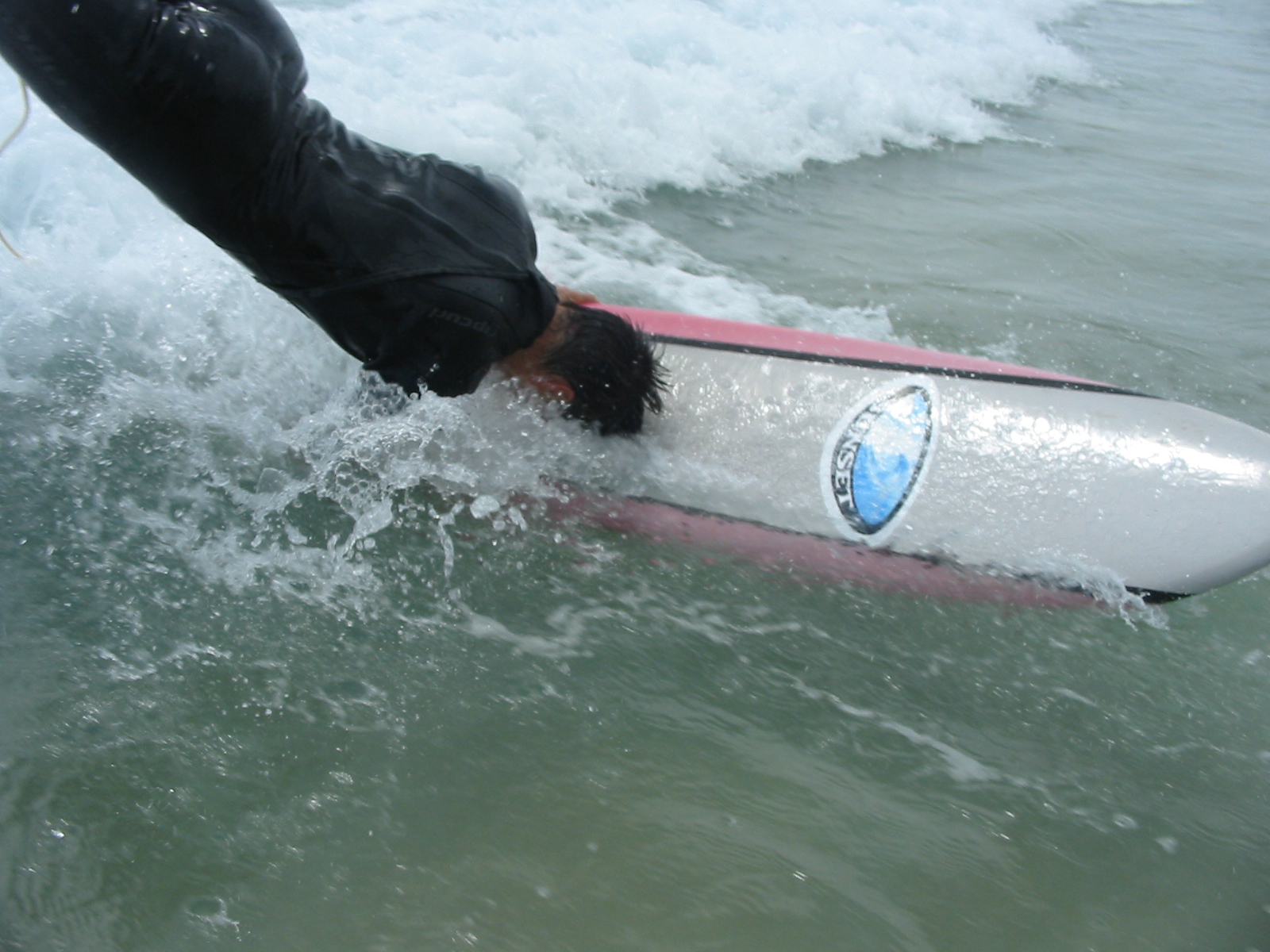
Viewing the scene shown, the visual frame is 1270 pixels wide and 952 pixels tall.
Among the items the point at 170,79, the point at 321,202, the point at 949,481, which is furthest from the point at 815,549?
the point at 170,79

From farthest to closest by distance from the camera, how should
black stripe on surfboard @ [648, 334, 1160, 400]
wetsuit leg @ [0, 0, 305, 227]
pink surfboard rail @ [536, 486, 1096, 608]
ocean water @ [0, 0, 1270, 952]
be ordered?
black stripe on surfboard @ [648, 334, 1160, 400]
pink surfboard rail @ [536, 486, 1096, 608]
wetsuit leg @ [0, 0, 305, 227]
ocean water @ [0, 0, 1270, 952]

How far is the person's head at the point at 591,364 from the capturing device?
8.80 ft

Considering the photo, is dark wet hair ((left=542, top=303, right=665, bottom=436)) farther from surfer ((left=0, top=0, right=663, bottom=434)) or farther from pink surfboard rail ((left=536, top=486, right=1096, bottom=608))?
pink surfboard rail ((left=536, top=486, right=1096, bottom=608))

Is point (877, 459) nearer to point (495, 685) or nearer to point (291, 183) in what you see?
point (495, 685)

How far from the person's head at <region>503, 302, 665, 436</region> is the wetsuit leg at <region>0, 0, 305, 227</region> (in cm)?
79

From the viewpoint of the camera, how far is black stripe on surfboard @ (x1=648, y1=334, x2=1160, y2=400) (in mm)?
3010

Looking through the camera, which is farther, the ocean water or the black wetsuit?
the black wetsuit

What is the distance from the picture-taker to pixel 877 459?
2873mm

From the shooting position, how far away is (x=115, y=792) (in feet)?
6.03

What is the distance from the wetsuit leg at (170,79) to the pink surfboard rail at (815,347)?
3.57 feet

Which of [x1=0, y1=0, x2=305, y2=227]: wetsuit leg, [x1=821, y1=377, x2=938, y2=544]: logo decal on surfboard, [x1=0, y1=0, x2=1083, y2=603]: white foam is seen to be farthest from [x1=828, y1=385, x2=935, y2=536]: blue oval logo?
[x1=0, y1=0, x2=305, y2=227]: wetsuit leg

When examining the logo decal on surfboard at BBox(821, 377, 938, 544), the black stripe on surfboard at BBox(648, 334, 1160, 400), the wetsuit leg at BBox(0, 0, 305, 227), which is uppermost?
the wetsuit leg at BBox(0, 0, 305, 227)

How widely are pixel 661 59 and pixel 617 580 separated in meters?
5.10

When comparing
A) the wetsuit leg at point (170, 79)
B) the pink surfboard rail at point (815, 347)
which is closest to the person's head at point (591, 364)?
the pink surfboard rail at point (815, 347)
